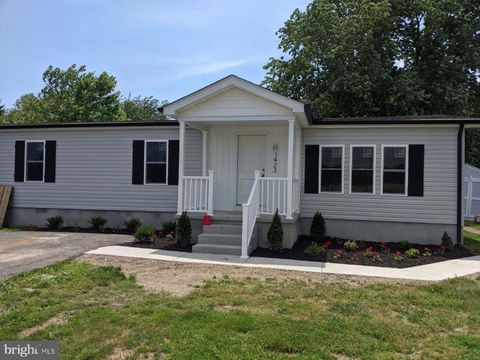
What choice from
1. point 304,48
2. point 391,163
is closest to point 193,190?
point 391,163

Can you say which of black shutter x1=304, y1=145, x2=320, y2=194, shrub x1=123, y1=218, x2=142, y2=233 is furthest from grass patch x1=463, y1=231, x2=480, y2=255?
shrub x1=123, y1=218, x2=142, y2=233

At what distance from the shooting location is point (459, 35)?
18672mm

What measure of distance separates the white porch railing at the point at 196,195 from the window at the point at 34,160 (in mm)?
5355

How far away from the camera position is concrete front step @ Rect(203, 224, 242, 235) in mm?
8797

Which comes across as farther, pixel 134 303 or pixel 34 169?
pixel 34 169

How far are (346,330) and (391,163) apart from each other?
6.90 metres

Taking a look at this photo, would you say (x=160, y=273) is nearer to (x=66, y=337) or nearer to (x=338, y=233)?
(x=66, y=337)

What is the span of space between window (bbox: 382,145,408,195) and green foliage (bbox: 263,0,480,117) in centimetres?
784

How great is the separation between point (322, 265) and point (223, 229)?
95.1 inches

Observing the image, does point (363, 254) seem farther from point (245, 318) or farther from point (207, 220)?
point (245, 318)

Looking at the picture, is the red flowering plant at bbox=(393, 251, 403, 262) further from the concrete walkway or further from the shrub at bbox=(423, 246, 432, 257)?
the shrub at bbox=(423, 246, 432, 257)

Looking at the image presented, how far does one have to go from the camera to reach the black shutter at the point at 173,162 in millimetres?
11164

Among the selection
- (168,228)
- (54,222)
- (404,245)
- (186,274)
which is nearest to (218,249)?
(186,274)

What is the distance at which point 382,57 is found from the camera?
19.3 meters
